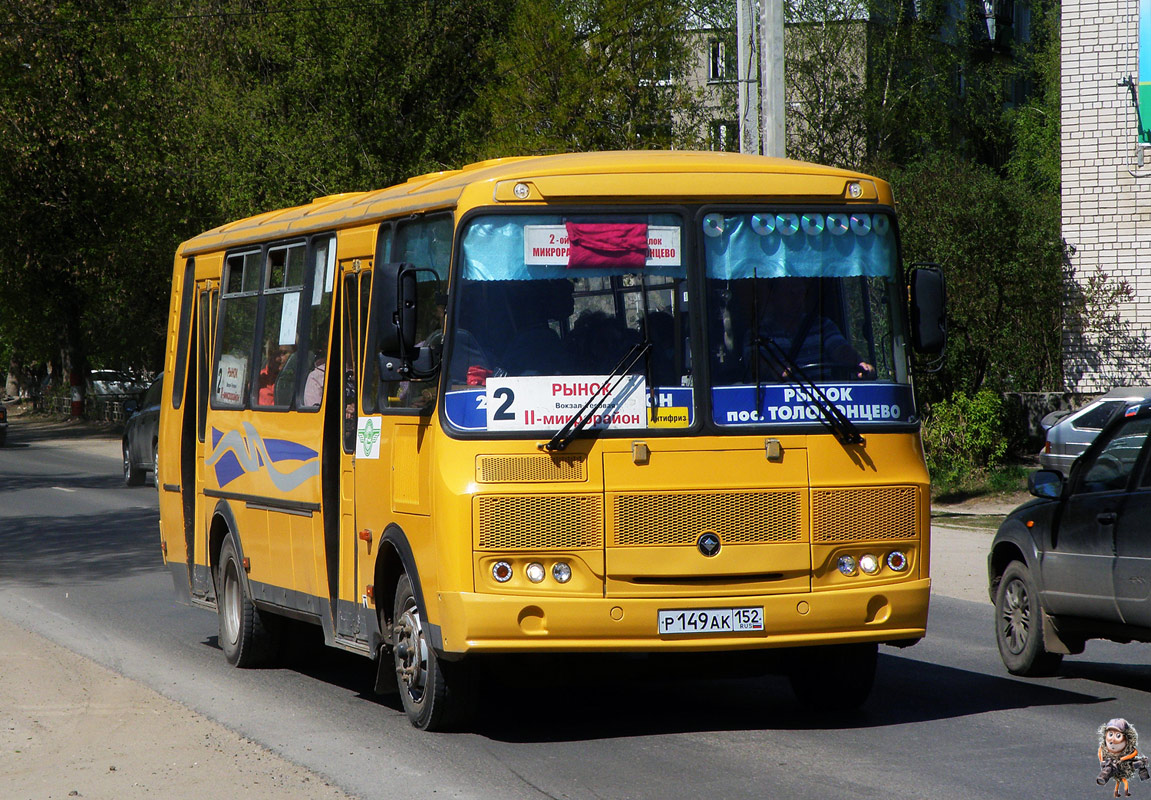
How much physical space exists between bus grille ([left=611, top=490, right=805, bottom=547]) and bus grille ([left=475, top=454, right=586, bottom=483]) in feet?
0.91

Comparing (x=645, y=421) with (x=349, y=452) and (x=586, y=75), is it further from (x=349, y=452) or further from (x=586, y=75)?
(x=586, y=75)

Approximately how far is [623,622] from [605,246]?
1.76m

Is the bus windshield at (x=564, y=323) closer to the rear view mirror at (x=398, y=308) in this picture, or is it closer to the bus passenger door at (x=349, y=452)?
the rear view mirror at (x=398, y=308)

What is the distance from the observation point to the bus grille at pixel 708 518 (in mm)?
7527

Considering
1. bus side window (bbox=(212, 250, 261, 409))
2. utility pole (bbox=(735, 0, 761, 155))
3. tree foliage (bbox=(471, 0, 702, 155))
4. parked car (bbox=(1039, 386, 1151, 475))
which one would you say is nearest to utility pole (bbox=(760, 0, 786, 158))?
utility pole (bbox=(735, 0, 761, 155))

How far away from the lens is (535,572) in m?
7.46

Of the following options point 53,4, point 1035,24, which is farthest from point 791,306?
point 1035,24

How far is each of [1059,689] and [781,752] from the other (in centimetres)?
266

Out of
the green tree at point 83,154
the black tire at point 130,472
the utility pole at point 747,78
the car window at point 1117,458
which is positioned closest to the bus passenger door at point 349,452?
the car window at point 1117,458

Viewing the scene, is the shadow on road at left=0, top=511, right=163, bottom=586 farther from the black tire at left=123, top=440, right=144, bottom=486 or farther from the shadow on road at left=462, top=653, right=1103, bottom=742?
the shadow on road at left=462, top=653, right=1103, bottom=742

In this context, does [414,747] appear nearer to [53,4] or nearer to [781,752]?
[781,752]

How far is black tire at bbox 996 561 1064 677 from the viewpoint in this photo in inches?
382

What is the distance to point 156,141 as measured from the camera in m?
45.7

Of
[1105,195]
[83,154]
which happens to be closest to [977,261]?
[1105,195]
